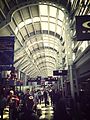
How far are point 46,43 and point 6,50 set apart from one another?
88.8 ft

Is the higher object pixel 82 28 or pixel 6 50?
pixel 6 50

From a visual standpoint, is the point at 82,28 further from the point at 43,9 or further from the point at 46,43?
the point at 46,43

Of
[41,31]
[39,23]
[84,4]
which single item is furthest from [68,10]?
[41,31]

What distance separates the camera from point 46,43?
41.9 m

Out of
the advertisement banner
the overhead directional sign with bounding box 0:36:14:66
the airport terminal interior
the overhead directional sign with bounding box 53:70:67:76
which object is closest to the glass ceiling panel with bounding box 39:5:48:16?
the airport terminal interior

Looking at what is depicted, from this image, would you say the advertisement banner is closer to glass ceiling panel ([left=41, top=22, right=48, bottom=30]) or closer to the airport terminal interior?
the airport terminal interior

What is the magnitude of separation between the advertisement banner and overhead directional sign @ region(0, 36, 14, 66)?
674 cm

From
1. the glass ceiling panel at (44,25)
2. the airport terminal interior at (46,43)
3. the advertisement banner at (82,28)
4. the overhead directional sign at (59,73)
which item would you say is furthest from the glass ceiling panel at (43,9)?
the advertisement banner at (82,28)

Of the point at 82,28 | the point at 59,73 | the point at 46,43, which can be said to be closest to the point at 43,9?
the point at 59,73

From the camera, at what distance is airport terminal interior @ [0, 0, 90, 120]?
370 inches

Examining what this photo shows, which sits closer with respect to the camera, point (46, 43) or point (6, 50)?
point (6, 50)

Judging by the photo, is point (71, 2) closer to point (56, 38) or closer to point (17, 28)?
point (17, 28)

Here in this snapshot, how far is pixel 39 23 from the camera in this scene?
31.3 meters

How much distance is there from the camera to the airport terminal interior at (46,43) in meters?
9.39
